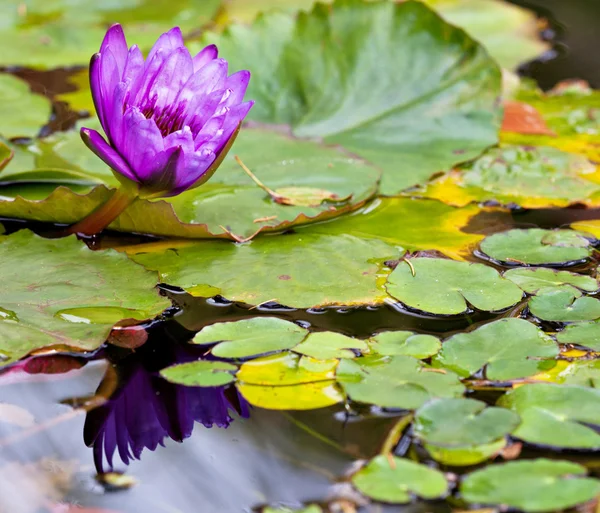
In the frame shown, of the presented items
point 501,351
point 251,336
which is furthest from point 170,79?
point 501,351

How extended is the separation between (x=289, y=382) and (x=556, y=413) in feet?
1.16

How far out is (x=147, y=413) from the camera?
92 cm

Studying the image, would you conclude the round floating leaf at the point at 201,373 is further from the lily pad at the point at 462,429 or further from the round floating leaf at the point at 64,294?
the lily pad at the point at 462,429

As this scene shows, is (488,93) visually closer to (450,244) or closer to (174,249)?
(450,244)

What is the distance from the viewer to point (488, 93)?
178 cm

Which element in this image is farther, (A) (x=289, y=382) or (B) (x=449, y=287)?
(B) (x=449, y=287)

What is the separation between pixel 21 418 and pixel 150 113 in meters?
0.53

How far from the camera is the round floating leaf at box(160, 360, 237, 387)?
0.96 meters

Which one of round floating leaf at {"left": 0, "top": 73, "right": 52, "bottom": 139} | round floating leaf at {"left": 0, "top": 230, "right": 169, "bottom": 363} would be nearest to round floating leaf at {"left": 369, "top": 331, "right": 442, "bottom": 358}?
round floating leaf at {"left": 0, "top": 230, "right": 169, "bottom": 363}

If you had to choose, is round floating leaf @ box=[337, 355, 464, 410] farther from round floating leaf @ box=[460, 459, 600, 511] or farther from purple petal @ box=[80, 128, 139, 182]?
purple petal @ box=[80, 128, 139, 182]

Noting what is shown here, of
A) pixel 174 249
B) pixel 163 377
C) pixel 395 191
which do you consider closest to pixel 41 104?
pixel 174 249

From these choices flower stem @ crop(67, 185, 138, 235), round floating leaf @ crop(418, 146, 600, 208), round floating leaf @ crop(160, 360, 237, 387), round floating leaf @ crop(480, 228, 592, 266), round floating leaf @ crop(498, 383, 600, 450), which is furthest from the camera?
round floating leaf @ crop(418, 146, 600, 208)

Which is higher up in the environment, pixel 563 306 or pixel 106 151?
pixel 106 151

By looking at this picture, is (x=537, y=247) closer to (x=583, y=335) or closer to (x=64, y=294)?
(x=583, y=335)
